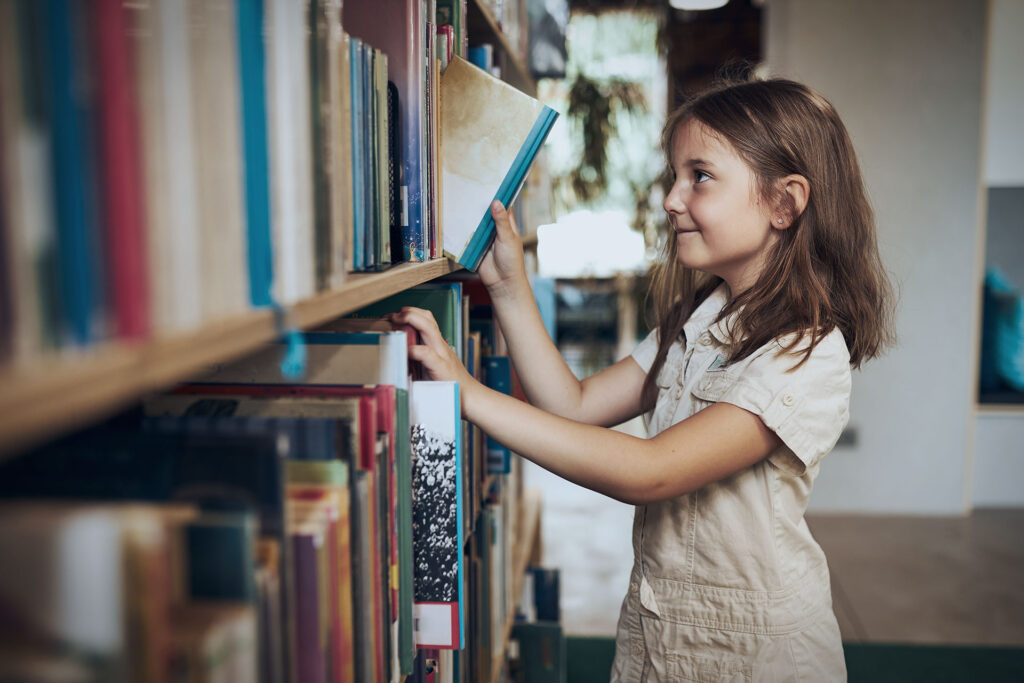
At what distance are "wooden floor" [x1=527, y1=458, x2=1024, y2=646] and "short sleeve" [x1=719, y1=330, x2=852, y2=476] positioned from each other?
5.34ft

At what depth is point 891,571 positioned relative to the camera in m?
2.91

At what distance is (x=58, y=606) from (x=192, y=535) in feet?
0.23

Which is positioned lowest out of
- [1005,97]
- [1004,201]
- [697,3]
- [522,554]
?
[522,554]

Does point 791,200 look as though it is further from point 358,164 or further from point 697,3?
point 697,3

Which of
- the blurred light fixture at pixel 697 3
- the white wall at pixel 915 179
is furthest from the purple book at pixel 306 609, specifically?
the white wall at pixel 915 179

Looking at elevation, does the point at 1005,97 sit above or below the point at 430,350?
above

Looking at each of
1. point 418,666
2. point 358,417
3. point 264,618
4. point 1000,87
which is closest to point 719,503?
point 418,666

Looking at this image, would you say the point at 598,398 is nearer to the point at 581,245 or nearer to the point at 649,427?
the point at 649,427

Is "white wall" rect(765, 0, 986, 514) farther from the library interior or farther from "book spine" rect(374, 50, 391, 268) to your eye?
"book spine" rect(374, 50, 391, 268)

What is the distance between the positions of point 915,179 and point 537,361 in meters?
2.72

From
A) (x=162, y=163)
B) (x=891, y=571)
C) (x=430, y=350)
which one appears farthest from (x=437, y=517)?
(x=891, y=571)

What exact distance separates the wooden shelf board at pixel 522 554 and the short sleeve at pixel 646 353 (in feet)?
1.90

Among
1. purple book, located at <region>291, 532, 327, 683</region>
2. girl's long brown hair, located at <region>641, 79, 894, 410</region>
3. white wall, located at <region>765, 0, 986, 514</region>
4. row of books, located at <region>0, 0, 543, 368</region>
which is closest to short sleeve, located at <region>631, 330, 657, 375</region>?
girl's long brown hair, located at <region>641, 79, 894, 410</region>

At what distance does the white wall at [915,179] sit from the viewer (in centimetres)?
332
